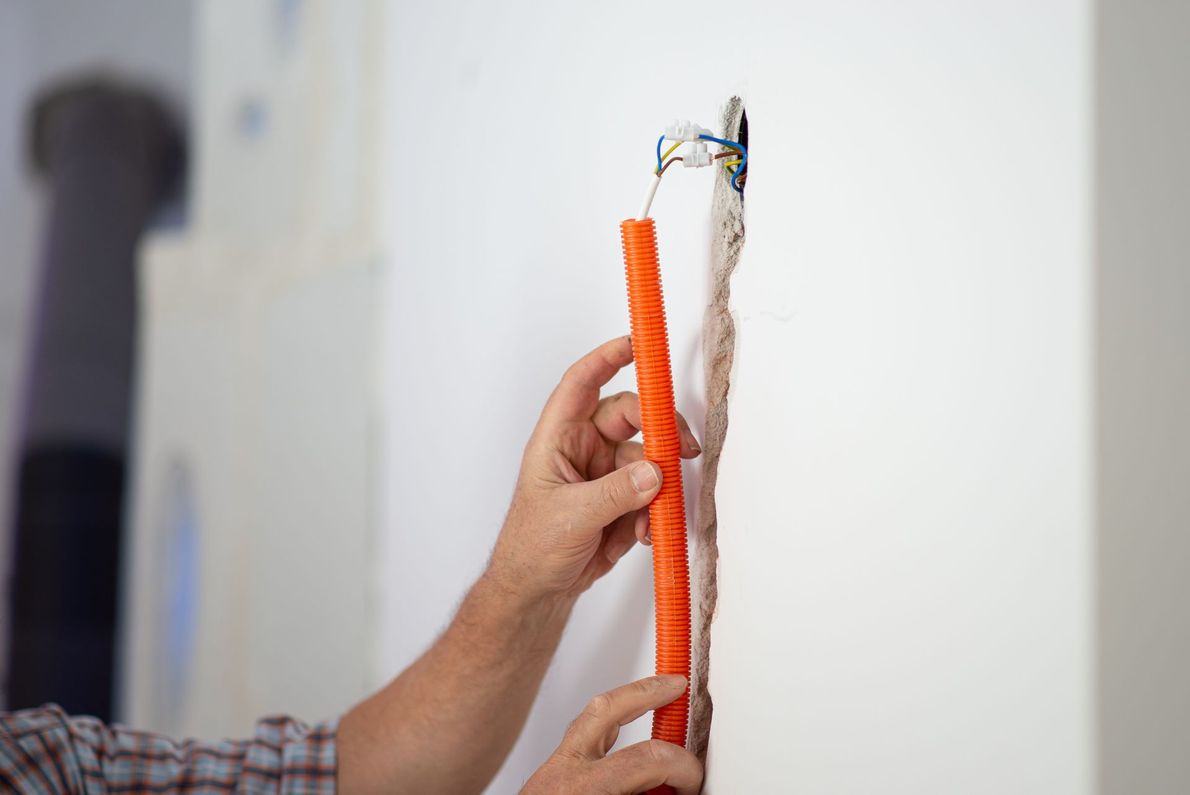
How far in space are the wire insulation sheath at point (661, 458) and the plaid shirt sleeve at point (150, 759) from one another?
1.62ft

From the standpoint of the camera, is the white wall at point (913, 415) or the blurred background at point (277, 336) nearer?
the white wall at point (913, 415)

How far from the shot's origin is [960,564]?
1.71 ft

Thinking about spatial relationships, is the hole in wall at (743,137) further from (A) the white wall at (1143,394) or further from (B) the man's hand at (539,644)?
(A) the white wall at (1143,394)

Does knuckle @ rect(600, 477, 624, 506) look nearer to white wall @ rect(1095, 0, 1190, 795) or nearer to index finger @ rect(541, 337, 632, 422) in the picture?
index finger @ rect(541, 337, 632, 422)

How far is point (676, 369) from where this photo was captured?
0.87m

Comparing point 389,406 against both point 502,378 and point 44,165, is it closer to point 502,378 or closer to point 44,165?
point 502,378

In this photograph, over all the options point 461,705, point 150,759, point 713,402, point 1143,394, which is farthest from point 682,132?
point 150,759

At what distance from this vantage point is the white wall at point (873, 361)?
18.6 inches

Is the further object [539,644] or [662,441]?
[539,644]

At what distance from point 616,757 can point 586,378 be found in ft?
1.02

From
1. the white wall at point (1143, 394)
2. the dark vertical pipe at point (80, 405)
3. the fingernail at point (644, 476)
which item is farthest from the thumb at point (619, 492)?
the dark vertical pipe at point (80, 405)

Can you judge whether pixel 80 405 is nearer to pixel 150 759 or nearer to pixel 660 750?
pixel 150 759

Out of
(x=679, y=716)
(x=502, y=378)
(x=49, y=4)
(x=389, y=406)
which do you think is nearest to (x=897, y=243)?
(x=679, y=716)

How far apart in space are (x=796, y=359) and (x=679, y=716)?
0.29m
